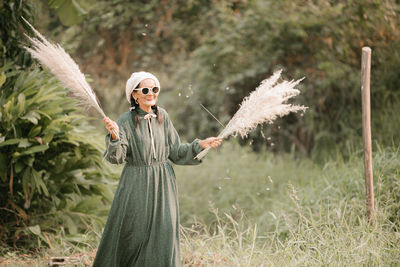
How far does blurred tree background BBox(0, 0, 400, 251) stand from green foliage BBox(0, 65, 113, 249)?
2cm

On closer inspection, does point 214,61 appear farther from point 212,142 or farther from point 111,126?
point 111,126

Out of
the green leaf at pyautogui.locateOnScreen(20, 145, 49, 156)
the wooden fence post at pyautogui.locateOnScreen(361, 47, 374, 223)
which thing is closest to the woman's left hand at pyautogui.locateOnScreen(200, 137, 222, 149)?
the wooden fence post at pyautogui.locateOnScreen(361, 47, 374, 223)

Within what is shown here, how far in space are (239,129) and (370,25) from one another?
407 cm

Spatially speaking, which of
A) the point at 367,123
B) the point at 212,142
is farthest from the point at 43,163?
the point at 367,123

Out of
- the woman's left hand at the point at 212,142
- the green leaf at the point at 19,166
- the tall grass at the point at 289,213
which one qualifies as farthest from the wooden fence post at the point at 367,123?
the green leaf at the point at 19,166

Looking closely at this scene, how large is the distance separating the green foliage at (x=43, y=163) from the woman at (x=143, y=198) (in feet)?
4.87

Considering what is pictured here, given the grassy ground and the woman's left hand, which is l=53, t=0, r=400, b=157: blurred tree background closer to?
the grassy ground

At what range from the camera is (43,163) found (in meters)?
4.64

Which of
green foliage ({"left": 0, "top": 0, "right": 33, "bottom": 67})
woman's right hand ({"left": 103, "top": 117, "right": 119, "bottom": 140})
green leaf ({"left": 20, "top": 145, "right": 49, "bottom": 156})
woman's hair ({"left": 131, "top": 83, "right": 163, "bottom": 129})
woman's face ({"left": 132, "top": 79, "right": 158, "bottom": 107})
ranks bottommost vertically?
green leaf ({"left": 20, "top": 145, "right": 49, "bottom": 156})

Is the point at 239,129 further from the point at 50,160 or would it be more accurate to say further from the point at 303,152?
the point at 303,152

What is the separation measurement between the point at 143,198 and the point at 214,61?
212 inches

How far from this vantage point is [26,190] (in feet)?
14.8

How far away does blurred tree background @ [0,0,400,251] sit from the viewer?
4.75m

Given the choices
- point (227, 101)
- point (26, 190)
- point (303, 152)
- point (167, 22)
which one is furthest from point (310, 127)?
point (26, 190)
